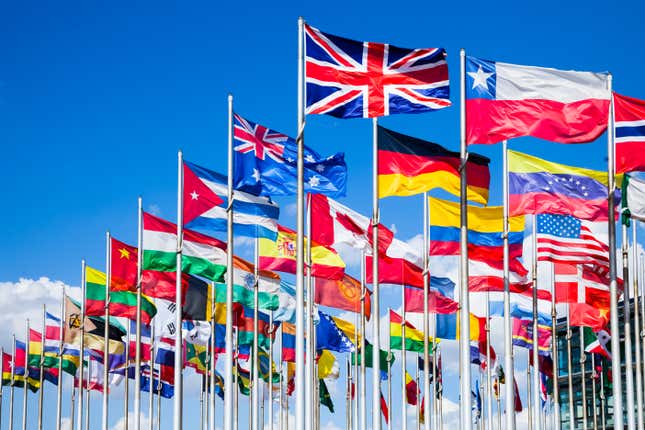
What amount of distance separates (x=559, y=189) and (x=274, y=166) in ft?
26.8

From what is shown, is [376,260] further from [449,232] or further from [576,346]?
[576,346]

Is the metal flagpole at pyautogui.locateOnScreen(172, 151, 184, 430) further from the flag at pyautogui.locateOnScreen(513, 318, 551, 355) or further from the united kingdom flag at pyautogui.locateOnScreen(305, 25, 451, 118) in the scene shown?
the flag at pyautogui.locateOnScreen(513, 318, 551, 355)

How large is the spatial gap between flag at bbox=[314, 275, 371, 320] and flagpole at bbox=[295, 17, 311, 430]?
17.4 m

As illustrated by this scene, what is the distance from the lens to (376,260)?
29062mm

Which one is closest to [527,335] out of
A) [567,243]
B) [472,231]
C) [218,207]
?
[472,231]

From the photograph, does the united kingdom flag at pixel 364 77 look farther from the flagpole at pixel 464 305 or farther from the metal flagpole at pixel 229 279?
the metal flagpole at pixel 229 279

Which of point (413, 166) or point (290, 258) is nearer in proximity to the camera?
point (413, 166)

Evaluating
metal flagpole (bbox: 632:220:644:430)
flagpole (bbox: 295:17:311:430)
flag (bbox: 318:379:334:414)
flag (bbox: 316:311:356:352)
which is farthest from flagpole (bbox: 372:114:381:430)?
flag (bbox: 318:379:334:414)

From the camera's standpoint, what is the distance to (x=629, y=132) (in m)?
29.8

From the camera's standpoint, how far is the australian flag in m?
31.9

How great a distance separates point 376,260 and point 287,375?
1569 inches

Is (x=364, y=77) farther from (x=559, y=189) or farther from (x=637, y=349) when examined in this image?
(x=637, y=349)

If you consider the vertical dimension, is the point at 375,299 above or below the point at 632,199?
below

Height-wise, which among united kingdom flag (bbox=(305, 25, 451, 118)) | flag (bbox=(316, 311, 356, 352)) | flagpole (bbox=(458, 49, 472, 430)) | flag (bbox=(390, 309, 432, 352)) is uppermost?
united kingdom flag (bbox=(305, 25, 451, 118))
